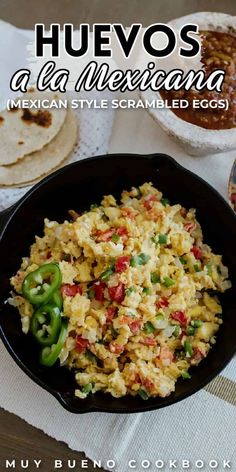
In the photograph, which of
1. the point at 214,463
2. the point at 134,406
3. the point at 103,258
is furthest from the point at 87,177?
the point at 214,463

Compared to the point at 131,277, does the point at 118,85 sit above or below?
above

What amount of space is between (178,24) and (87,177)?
2.24 ft

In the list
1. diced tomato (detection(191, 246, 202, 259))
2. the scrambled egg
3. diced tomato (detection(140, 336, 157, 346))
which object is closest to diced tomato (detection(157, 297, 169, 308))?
the scrambled egg

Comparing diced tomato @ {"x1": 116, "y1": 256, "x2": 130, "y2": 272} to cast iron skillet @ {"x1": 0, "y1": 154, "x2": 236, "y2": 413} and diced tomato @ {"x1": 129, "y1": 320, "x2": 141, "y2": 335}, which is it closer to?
diced tomato @ {"x1": 129, "y1": 320, "x2": 141, "y2": 335}

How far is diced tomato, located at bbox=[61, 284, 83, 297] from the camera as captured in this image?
2.41 m

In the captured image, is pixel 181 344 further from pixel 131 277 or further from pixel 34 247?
pixel 34 247

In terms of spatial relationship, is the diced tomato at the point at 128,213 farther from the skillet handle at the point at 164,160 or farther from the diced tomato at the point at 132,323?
the diced tomato at the point at 132,323

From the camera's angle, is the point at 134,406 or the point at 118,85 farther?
the point at 118,85

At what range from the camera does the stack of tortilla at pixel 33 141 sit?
2826 mm

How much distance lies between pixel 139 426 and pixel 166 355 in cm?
38

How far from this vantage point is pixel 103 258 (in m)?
2.41

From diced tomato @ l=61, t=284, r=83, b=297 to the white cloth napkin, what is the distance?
1.43 feet

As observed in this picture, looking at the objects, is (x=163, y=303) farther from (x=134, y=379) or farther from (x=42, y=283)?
(x=42, y=283)

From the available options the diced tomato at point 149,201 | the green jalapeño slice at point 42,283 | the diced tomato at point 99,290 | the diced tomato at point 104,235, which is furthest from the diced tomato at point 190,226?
the green jalapeño slice at point 42,283
